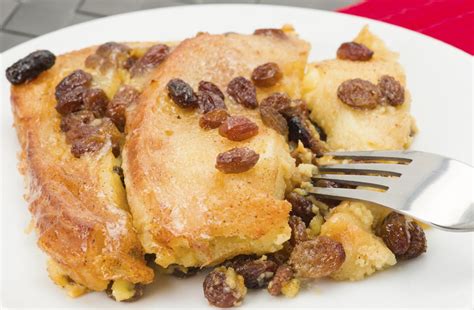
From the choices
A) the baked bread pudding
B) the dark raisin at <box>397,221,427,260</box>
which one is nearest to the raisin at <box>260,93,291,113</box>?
the baked bread pudding

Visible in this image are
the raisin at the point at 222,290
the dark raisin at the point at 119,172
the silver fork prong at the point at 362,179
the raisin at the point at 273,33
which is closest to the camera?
the raisin at the point at 222,290

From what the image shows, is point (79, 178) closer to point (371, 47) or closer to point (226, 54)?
point (226, 54)

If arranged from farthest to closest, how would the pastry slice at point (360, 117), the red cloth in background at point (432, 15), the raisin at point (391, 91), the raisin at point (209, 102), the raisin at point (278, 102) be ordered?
the red cloth in background at point (432, 15) < the raisin at point (391, 91) < the raisin at point (278, 102) < the raisin at point (209, 102) < the pastry slice at point (360, 117)

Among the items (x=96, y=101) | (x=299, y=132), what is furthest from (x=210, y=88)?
(x=96, y=101)

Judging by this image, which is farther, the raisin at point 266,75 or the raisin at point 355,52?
the raisin at point 355,52

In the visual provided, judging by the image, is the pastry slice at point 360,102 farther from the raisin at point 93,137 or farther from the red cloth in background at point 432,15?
the red cloth in background at point 432,15

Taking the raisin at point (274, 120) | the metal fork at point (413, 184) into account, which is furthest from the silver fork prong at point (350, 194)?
the raisin at point (274, 120)

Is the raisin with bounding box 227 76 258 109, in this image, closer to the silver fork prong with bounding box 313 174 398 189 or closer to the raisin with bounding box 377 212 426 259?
the silver fork prong with bounding box 313 174 398 189
